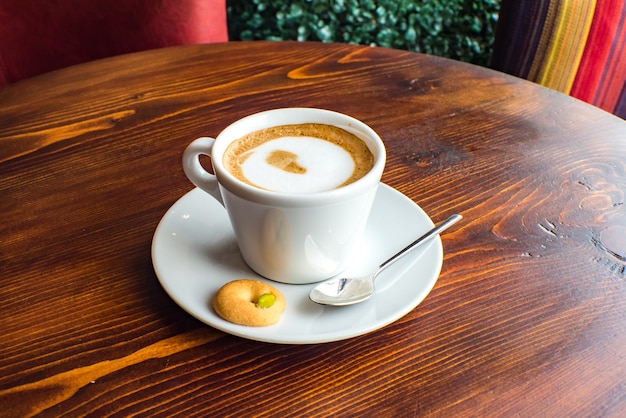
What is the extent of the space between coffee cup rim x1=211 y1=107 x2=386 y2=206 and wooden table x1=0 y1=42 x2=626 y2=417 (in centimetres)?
13

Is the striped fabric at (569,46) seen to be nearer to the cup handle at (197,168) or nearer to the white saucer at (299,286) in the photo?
the white saucer at (299,286)

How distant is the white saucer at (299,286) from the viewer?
525mm

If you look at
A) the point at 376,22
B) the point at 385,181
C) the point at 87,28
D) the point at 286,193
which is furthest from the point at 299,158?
the point at 376,22

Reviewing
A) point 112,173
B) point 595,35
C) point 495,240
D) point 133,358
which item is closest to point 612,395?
point 495,240

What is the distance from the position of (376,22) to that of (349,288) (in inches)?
66.3

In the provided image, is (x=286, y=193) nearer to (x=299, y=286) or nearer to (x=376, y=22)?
(x=299, y=286)

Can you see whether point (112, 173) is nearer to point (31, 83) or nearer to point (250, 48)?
point (31, 83)

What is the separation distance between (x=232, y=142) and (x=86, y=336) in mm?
246

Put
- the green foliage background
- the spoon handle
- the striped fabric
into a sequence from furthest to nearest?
the green foliage background → the striped fabric → the spoon handle

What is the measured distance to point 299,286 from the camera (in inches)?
23.6

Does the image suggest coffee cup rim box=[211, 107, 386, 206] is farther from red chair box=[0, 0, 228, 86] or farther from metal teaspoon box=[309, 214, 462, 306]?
red chair box=[0, 0, 228, 86]

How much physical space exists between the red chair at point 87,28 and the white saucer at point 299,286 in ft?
2.82

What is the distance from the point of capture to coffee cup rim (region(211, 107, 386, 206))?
536mm

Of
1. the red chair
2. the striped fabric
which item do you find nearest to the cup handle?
the red chair
